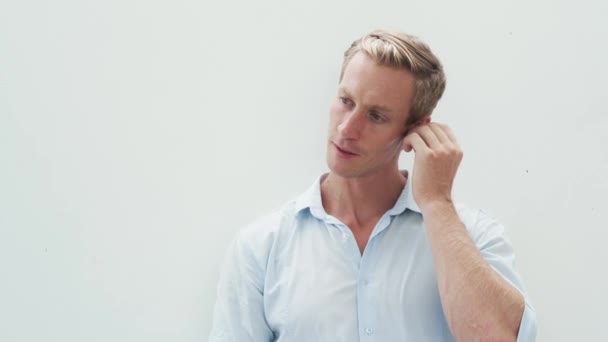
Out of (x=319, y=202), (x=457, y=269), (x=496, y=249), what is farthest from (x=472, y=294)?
(x=319, y=202)

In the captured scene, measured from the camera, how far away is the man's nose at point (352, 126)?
133 cm

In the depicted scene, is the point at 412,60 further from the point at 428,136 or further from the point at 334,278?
the point at 334,278

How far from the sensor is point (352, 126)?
4.36 ft

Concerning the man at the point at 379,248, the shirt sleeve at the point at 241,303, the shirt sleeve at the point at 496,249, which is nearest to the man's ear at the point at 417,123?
the man at the point at 379,248

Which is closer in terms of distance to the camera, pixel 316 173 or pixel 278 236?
pixel 278 236

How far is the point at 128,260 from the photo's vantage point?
1518 millimetres

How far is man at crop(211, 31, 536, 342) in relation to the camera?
1.28m

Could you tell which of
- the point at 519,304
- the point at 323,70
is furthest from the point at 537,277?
the point at 323,70

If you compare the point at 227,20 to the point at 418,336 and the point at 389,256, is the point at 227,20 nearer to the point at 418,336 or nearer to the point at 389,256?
the point at 389,256

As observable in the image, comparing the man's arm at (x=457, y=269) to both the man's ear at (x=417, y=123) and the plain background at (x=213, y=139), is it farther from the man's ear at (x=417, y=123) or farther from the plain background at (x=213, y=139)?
the plain background at (x=213, y=139)

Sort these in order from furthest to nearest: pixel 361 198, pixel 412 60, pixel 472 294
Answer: pixel 361 198
pixel 412 60
pixel 472 294

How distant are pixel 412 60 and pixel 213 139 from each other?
0.49 metres

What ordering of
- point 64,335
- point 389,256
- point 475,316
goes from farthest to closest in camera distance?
point 64,335
point 389,256
point 475,316

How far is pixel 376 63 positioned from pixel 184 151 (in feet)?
1.61
